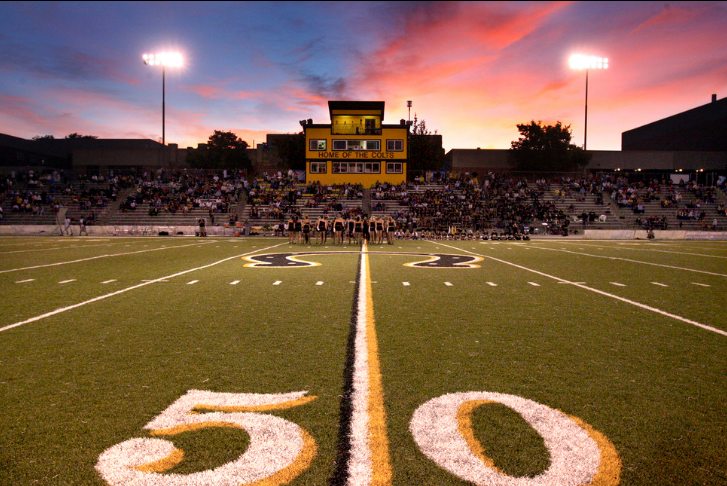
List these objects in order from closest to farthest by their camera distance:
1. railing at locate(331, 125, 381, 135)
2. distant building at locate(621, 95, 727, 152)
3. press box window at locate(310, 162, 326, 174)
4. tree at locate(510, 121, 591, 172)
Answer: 1. railing at locate(331, 125, 381, 135)
2. press box window at locate(310, 162, 326, 174)
3. distant building at locate(621, 95, 727, 152)
4. tree at locate(510, 121, 591, 172)

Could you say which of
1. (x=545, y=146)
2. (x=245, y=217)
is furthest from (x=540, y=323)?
(x=545, y=146)

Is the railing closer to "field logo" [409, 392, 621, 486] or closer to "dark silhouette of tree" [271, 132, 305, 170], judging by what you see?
"dark silhouette of tree" [271, 132, 305, 170]

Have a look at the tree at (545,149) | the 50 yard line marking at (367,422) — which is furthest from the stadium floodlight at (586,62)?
the 50 yard line marking at (367,422)

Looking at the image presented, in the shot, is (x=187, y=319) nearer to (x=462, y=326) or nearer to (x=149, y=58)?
(x=462, y=326)

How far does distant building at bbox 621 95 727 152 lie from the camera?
49.8 m

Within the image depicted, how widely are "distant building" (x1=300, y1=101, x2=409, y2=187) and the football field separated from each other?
37.1 meters

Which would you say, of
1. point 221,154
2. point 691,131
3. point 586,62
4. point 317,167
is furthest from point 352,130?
point 691,131

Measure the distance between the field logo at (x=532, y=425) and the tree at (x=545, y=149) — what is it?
60.8 meters

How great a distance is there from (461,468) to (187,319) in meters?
4.49

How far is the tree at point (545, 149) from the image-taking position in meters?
59.1

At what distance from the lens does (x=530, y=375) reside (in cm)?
372

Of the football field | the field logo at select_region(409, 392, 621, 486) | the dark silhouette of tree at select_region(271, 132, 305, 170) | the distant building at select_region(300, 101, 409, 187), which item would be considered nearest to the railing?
the distant building at select_region(300, 101, 409, 187)

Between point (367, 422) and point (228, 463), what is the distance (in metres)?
0.91

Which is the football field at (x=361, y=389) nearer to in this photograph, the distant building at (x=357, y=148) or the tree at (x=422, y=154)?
the distant building at (x=357, y=148)
